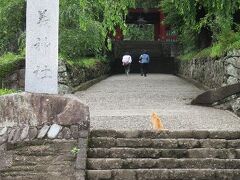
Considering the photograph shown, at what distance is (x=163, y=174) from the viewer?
701 centimetres

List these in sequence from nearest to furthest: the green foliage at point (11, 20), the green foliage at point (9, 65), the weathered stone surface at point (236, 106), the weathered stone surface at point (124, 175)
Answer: the weathered stone surface at point (124, 175) < the weathered stone surface at point (236, 106) < the green foliage at point (9, 65) < the green foliage at point (11, 20)

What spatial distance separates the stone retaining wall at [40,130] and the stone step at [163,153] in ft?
1.00

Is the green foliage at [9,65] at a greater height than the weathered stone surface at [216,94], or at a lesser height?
greater

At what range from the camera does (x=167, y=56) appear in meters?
33.8

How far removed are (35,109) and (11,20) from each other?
950cm

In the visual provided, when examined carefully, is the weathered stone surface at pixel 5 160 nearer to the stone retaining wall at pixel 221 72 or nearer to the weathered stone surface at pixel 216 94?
the stone retaining wall at pixel 221 72

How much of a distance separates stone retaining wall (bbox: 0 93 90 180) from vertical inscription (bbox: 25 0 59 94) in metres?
0.23

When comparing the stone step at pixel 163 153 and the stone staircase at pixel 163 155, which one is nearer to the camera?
the stone staircase at pixel 163 155

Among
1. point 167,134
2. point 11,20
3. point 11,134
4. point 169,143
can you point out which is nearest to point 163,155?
point 169,143

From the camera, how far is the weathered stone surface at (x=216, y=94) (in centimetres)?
1180

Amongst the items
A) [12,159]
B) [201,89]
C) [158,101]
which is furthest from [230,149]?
[201,89]

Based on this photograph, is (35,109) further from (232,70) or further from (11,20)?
(11,20)

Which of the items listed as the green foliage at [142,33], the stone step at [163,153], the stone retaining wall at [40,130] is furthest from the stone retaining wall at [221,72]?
the green foliage at [142,33]

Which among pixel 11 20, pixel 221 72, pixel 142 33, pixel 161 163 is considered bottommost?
pixel 161 163
